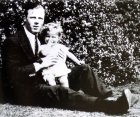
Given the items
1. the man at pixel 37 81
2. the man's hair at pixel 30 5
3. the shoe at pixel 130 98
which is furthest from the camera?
the man's hair at pixel 30 5

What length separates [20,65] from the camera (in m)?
2.39

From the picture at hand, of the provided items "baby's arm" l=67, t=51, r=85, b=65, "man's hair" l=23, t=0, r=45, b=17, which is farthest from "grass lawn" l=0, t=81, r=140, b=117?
"man's hair" l=23, t=0, r=45, b=17

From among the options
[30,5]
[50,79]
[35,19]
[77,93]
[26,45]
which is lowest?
[77,93]

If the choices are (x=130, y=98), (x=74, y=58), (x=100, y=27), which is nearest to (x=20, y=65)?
(x=74, y=58)

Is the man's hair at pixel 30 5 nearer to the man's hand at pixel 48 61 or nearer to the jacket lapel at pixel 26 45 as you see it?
the jacket lapel at pixel 26 45

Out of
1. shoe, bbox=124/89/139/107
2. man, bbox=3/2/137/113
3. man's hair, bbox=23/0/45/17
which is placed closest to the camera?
shoe, bbox=124/89/139/107

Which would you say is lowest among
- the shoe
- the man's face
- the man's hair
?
the shoe

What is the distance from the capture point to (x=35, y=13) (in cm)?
246

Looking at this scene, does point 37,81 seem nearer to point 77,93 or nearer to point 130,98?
point 77,93

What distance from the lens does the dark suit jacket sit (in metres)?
2.39

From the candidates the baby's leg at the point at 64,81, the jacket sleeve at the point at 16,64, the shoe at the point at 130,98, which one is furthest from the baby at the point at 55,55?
the shoe at the point at 130,98

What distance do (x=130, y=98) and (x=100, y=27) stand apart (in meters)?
0.59

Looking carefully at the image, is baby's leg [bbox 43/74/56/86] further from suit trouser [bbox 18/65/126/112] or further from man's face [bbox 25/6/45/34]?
man's face [bbox 25/6/45/34]

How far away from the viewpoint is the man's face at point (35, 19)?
96.0 inches
